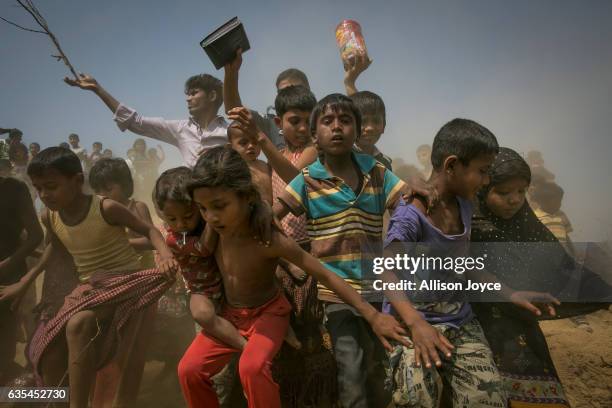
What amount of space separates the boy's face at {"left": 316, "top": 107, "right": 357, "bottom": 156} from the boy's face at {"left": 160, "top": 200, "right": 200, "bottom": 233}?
2.97 feet

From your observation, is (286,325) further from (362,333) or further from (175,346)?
(175,346)

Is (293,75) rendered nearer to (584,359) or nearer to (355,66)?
(355,66)

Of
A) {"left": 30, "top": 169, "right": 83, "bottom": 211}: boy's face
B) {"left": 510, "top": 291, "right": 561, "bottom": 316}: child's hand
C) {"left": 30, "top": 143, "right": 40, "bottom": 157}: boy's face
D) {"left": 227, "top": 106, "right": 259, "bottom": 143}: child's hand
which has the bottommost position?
{"left": 510, "top": 291, "right": 561, "bottom": 316}: child's hand

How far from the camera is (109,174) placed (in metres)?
4.03

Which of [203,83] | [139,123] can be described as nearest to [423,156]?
[203,83]

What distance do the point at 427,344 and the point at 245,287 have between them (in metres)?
1.02

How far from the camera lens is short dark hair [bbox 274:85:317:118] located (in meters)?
3.04

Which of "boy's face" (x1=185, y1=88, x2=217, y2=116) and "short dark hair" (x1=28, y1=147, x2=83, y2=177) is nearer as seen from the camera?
"short dark hair" (x1=28, y1=147, x2=83, y2=177)

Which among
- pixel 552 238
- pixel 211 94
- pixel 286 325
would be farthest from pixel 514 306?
pixel 211 94

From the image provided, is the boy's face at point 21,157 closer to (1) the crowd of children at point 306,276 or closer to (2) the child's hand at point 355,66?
(1) the crowd of children at point 306,276

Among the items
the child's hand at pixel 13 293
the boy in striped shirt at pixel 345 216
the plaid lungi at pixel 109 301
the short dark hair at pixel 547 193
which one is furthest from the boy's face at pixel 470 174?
the short dark hair at pixel 547 193

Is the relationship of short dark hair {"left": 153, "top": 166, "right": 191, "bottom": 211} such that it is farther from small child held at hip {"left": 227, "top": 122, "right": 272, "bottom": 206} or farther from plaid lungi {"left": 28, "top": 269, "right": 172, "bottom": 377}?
plaid lungi {"left": 28, "top": 269, "right": 172, "bottom": 377}

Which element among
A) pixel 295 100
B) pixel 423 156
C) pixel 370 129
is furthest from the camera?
pixel 423 156

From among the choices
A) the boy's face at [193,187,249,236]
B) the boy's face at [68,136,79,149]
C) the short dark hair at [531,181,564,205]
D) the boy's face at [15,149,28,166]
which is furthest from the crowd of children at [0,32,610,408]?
the boy's face at [68,136,79,149]
